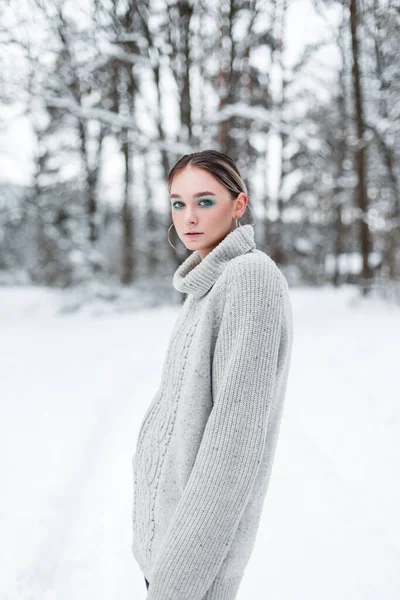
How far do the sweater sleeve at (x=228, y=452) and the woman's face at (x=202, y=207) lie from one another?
28cm

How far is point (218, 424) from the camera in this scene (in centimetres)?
100

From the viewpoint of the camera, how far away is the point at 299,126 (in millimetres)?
11141

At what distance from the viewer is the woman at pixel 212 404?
0.96 metres

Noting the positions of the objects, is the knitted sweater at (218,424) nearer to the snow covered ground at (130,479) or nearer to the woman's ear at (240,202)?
the woman's ear at (240,202)

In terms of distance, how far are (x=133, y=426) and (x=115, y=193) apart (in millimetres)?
13929

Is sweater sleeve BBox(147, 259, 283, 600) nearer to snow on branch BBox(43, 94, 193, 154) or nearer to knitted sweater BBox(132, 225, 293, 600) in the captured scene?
knitted sweater BBox(132, 225, 293, 600)

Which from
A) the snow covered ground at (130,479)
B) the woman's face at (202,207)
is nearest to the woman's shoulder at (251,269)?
the woman's face at (202,207)

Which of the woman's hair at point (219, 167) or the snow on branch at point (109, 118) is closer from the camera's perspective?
the woman's hair at point (219, 167)

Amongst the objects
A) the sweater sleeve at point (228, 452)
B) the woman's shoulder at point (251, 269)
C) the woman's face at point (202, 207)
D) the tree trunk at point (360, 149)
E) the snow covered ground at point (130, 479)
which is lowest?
the snow covered ground at point (130, 479)

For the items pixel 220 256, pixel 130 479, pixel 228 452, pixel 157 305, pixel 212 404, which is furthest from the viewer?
pixel 157 305

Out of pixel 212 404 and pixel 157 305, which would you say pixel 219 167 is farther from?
pixel 157 305

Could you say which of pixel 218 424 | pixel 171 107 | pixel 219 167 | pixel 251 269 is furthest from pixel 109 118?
pixel 218 424

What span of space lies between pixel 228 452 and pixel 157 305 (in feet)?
48.2

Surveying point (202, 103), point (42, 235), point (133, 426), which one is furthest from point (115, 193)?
point (133, 426)
